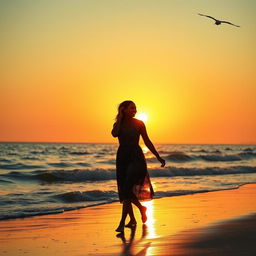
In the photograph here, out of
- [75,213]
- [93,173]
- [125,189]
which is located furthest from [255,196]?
[93,173]

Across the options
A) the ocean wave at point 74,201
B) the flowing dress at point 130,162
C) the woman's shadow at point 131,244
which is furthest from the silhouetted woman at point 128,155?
the ocean wave at point 74,201

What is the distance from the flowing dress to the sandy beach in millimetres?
561

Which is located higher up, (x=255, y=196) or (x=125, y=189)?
(x=125, y=189)

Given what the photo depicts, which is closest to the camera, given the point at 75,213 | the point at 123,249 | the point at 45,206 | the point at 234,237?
the point at 123,249

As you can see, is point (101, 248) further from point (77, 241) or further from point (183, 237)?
point (183, 237)

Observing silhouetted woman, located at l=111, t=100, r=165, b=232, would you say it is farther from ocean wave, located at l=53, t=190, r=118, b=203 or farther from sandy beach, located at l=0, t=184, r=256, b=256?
ocean wave, located at l=53, t=190, r=118, b=203

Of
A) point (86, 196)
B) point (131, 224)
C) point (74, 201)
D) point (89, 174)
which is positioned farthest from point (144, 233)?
point (89, 174)

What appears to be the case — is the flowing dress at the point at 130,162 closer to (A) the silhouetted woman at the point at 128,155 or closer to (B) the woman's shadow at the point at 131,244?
→ (A) the silhouetted woman at the point at 128,155

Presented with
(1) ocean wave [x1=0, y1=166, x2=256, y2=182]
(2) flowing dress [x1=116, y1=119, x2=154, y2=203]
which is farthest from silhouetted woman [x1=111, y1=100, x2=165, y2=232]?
(1) ocean wave [x1=0, y1=166, x2=256, y2=182]

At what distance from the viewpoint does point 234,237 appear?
6328 mm

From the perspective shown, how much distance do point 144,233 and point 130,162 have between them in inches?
41.7

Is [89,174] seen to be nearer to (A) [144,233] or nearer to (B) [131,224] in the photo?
(B) [131,224]

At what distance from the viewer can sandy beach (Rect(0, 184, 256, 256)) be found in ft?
18.8

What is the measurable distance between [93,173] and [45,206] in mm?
10655
